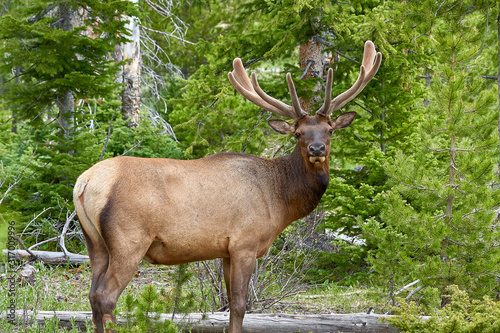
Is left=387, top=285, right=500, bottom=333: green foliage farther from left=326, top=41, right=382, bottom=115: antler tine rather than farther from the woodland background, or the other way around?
left=326, top=41, right=382, bottom=115: antler tine

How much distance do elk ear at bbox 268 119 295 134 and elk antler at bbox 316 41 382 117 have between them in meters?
0.38

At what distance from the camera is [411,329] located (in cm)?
431

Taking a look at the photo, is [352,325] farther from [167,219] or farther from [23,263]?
[23,263]

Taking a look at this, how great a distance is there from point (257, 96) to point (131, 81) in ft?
25.9

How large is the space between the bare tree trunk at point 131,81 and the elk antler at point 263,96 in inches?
270

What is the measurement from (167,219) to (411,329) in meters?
2.40

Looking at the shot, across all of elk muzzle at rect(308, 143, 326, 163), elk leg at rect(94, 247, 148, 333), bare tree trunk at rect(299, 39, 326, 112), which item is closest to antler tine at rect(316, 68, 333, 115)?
elk muzzle at rect(308, 143, 326, 163)

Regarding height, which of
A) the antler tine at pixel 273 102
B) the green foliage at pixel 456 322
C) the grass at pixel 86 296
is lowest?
the grass at pixel 86 296

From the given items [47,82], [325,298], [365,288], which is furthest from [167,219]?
[47,82]

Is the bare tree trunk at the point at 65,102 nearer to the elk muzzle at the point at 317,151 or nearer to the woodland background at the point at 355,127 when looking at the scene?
the woodland background at the point at 355,127

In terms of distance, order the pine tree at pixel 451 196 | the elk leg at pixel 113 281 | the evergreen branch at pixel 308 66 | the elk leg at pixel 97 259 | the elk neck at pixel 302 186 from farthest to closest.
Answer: the evergreen branch at pixel 308 66 < the pine tree at pixel 451 196 < the elk neck at pixel 302 186 < the elk leg at pixel 97 259 < the elk leg at pixel 113 281

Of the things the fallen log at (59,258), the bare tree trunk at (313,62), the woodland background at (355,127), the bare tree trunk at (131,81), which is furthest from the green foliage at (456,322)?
the bare tree trunk at (131,81)

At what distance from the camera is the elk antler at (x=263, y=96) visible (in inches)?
225

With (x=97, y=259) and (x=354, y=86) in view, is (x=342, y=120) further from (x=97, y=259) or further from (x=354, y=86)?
(x=97, y=259)
